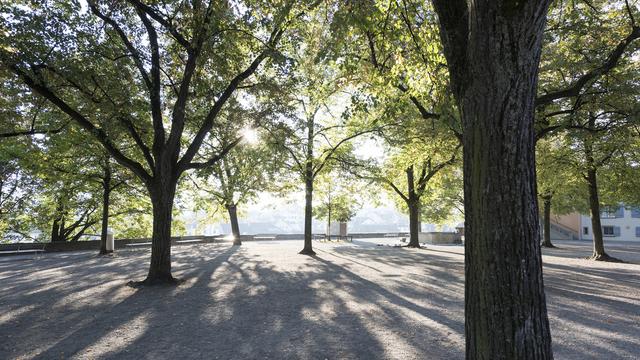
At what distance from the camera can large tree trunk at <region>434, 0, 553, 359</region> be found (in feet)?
10.1

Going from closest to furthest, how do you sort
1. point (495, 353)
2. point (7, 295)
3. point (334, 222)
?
point (495, 353) → point (7, 295) → point (334, 222)

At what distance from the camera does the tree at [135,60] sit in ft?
33.1

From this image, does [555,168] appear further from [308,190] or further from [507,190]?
[507,190]

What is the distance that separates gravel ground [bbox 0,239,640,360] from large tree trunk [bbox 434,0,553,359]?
8.53 feet

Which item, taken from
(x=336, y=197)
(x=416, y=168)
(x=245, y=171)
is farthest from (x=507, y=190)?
(x=336, y=197)

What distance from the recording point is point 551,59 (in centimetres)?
1530

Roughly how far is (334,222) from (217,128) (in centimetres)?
2917

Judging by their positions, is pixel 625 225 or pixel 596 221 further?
pixel 625 225

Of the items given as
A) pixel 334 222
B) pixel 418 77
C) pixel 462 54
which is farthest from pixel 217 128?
pixel 334 222

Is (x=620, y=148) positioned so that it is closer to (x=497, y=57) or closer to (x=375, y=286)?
(x=375, y=286)

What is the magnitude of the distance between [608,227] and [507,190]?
2559 inches

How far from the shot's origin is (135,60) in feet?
38.6

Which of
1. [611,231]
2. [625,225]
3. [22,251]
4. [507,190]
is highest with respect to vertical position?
[507,190]

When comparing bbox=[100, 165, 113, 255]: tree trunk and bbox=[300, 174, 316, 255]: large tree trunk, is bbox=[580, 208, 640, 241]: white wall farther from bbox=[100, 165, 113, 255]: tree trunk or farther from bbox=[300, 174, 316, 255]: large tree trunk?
bbox=[100, 165, 113, 255]: tree trunk
